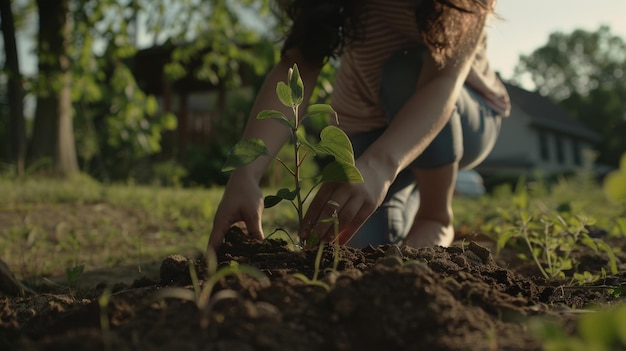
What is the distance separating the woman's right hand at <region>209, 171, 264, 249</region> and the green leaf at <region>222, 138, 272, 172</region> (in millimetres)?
458

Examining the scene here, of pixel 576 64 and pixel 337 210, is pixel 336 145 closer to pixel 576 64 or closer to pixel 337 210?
pixel 337 210

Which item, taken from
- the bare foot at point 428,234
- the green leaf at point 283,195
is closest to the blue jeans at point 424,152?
the bare foot at point 428,234

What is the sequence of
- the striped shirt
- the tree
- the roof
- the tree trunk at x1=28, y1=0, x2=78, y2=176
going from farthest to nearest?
the tree, the roof, the tree trunk at x1=28, y1=0, x2=78, y2=176, the striped shirt

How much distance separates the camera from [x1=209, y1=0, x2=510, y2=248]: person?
1812 mm

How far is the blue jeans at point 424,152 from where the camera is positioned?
2.71 metres

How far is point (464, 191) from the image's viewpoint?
19.5 m

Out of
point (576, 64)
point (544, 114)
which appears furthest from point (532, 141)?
point (576, 64)

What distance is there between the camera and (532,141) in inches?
1190

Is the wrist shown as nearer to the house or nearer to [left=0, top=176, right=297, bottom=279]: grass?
[left=0, top=176, right=297, bottom=279]: grass

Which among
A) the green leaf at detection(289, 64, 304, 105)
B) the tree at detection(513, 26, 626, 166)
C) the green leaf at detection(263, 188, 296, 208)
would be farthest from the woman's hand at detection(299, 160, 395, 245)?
the tree at detection(513, 26, 626, 166)

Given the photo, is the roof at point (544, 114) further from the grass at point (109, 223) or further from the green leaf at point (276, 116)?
the green leaf at point (276, 116)

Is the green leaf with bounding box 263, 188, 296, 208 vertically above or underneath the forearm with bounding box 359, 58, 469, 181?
underneath

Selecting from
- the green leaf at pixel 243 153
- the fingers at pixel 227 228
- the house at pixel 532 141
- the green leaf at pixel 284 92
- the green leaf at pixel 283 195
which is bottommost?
the house at pixel 532 141

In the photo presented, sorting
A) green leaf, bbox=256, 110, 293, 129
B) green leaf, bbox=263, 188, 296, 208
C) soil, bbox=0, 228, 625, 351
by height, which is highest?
green leaf, bbox=256, 110, 293, 129
